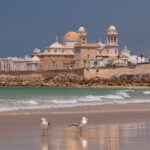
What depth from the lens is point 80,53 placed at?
9988 cm

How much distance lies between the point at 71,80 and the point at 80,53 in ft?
20.1

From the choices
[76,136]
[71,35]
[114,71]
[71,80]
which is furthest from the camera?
[71,35]

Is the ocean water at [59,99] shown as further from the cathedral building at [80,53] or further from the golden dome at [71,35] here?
the golden dome at [71,35]

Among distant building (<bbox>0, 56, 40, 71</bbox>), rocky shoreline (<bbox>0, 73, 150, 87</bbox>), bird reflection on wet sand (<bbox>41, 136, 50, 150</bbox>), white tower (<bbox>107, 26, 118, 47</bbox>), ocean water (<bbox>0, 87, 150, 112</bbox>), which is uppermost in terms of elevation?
white tower (<bbox>107, 26, 118, 47</bbox>)

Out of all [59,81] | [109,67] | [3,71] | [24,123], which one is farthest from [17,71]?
[24,123]

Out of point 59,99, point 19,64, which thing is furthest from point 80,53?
point 59,99

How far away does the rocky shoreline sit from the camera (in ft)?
281

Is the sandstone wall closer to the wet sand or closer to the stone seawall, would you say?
the stone seawall

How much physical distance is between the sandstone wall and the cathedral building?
3.95m

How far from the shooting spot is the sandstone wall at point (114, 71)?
94.4 meters

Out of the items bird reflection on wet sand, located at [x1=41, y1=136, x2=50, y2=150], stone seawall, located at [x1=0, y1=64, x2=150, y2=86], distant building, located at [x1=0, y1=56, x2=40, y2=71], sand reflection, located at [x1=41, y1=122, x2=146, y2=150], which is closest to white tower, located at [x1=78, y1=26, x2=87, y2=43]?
distant building, located at [x1=0, y1=56, x2=40, y2=71]

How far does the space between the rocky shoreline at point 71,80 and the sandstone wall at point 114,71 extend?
577 millimetres

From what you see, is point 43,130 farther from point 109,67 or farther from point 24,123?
point 109,67

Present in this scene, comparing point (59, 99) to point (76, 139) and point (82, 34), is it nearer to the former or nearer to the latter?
point (76, 139)
